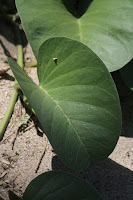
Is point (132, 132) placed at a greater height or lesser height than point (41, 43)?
lesser

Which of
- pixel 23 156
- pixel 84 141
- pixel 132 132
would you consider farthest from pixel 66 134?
pixel 132 132

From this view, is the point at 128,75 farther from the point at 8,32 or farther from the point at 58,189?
the point at 8,32

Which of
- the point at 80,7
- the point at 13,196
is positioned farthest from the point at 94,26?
the point at 13,196

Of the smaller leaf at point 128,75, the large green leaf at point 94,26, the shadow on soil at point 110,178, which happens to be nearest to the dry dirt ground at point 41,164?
the shadow on soil at point 110,178

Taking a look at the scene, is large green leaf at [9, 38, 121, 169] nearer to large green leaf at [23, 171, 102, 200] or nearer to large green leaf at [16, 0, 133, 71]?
large green leaf at [23, 171, 102, 200]

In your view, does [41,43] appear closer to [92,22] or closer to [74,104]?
[92,22]

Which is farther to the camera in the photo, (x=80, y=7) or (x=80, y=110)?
(x=80, y=7)
